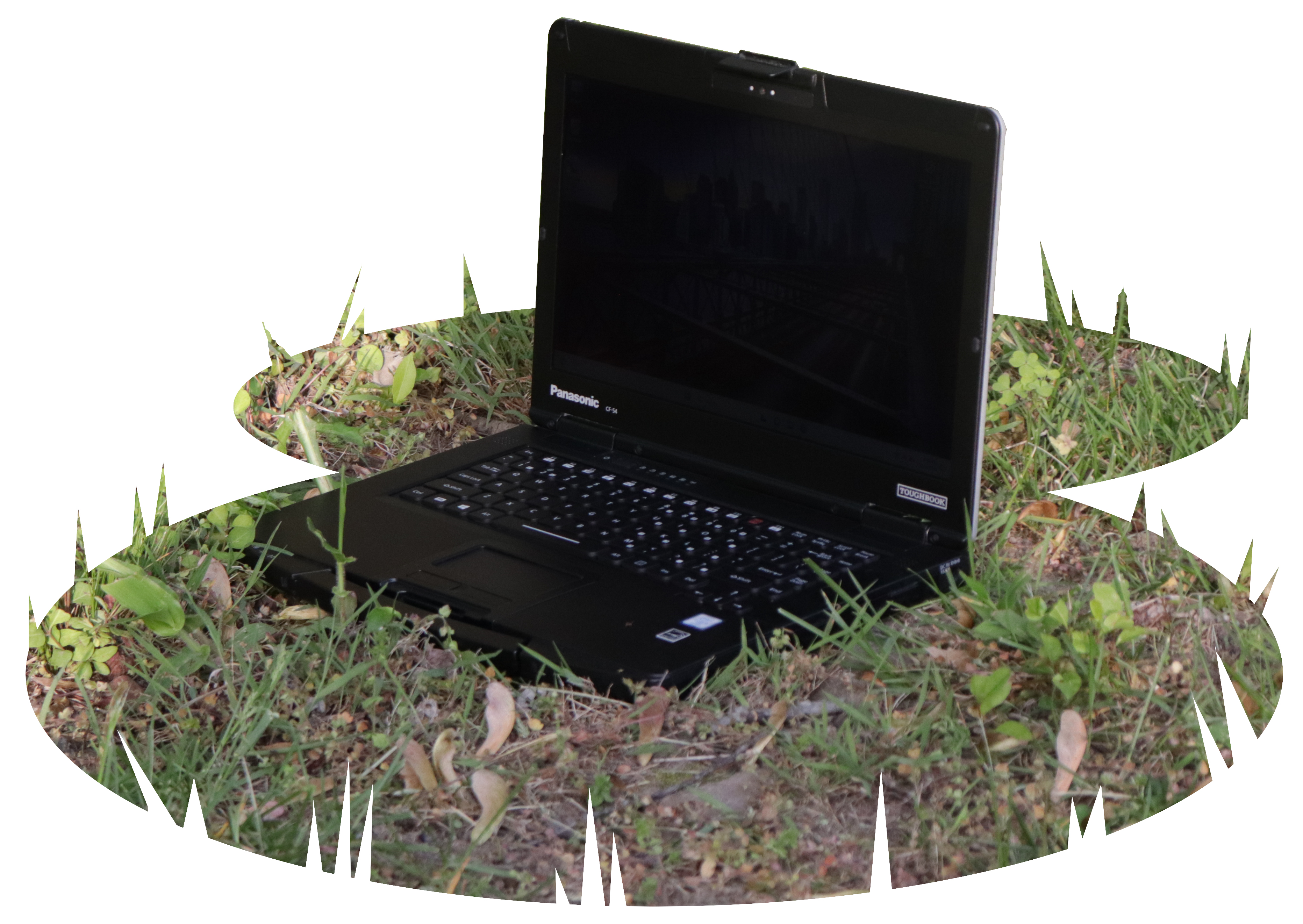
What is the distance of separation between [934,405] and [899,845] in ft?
2.85

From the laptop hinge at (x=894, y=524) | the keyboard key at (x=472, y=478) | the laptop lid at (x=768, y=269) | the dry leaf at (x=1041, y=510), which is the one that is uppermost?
the laptop lid at (x=768, y=269)

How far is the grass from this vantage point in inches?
110

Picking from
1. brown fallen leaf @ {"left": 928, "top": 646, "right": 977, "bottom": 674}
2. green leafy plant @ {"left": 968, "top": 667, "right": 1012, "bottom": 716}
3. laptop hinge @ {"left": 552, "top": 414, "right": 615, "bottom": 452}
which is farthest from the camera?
laptop hinge @ {"left": 552, "top": 414, "right": 615, "bottom": 452}

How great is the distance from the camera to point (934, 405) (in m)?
3.40

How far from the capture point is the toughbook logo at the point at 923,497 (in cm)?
342

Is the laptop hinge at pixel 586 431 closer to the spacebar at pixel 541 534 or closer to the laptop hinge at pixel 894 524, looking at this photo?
the spacebar at pixel 541 534

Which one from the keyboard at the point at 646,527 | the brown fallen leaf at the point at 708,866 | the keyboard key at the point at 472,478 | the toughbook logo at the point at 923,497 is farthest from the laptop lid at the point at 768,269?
the brown fallen leaf at the point at 708,866

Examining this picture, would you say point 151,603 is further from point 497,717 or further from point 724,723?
point 724,723

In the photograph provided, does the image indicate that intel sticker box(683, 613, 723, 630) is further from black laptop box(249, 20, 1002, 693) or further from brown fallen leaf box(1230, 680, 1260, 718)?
brown fallen leaf box(1230, 680, 1260, 718)

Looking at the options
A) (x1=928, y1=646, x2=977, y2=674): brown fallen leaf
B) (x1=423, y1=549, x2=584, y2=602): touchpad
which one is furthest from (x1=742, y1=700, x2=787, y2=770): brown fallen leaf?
(x1=423, y1=549, x2=584, y2=602): touchpad

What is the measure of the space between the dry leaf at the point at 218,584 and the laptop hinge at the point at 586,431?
Result: 0.73 metres

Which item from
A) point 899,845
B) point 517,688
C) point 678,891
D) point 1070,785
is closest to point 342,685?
point 517,688

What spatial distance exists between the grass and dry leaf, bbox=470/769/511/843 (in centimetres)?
1

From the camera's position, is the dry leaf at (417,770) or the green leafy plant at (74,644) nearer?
the dry leaf at (417,770)
